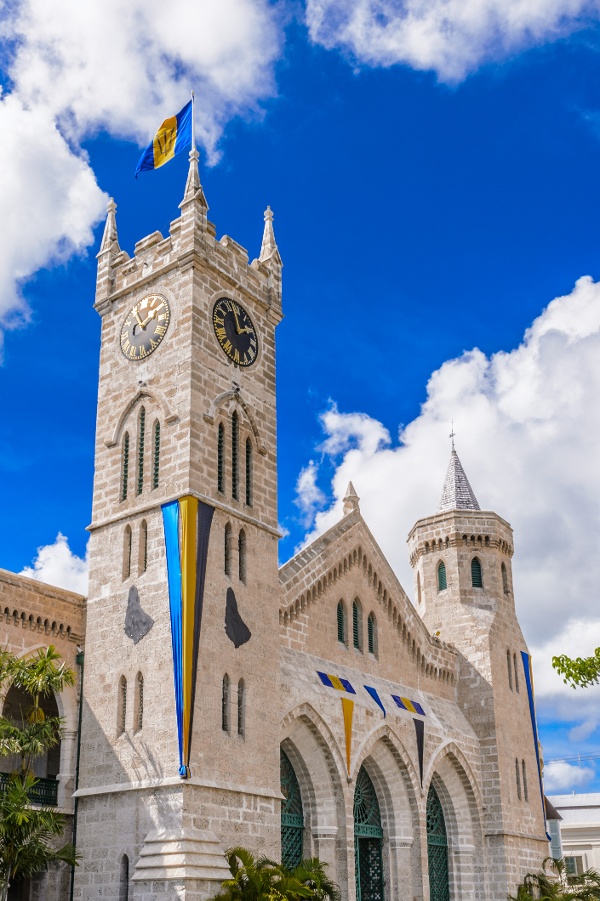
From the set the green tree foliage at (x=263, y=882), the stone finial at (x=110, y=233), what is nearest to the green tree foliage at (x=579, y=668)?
the green tree foliage at (x=263, y=882)

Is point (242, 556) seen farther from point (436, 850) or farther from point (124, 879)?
point (436, 850)

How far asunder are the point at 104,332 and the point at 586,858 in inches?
2110

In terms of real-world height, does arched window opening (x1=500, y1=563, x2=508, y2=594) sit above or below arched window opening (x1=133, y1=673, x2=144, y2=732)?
above

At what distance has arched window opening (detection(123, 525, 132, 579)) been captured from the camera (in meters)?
27.5

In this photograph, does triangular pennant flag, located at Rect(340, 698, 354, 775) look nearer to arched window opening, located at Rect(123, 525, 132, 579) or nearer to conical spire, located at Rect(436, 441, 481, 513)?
arched window opening, located at Rect(123, 525, 132, 579)

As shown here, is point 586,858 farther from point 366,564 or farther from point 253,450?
point 253,450

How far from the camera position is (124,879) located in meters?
24.5

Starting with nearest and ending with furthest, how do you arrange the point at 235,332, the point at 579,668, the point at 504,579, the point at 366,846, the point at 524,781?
1. the point at 579,668
2. the point at 235,332
3. the point at 366,846
4. the point at 524,781
5. the point at 504,579

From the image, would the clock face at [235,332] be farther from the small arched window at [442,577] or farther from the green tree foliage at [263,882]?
the small arched window at [442,577]

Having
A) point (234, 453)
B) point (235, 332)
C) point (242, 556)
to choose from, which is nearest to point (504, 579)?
point (234, 453)

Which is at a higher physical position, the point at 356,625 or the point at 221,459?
the point at 221,459

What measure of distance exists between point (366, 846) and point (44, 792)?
11.4 m

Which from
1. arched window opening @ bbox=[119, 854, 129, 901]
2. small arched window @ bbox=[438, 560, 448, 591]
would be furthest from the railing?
small arched window @ bbox=[438, 560, 448, 591]

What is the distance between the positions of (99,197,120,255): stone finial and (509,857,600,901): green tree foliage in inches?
975
